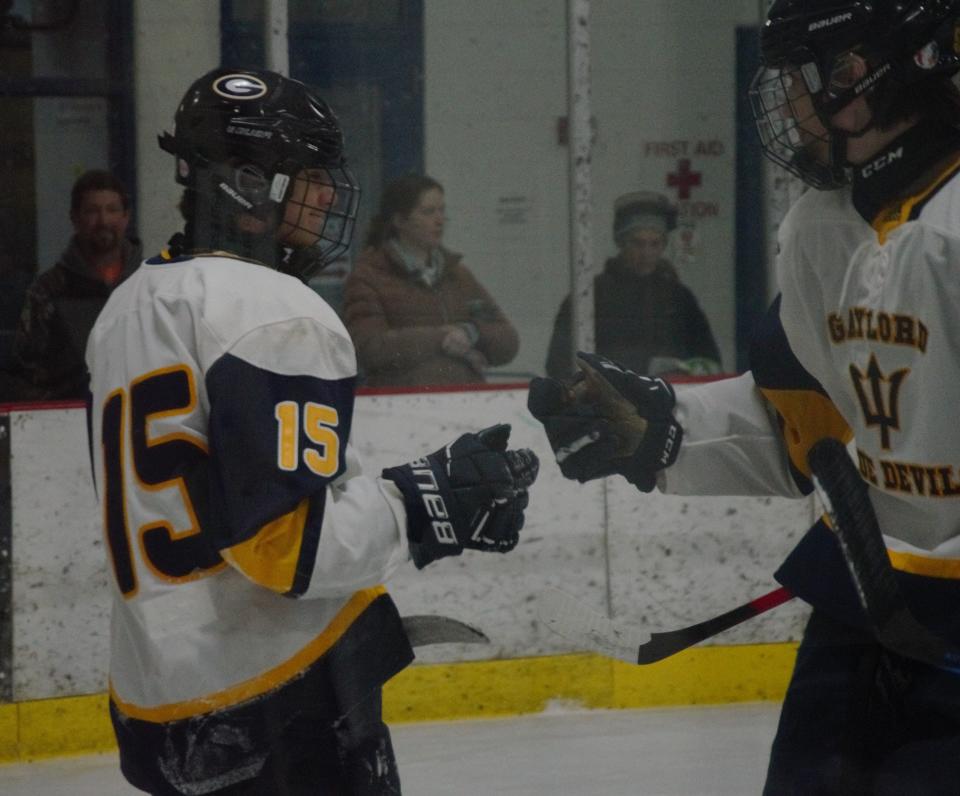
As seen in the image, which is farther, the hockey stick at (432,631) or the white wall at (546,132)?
the white wall at (546,132)

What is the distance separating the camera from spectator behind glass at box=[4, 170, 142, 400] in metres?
3.29

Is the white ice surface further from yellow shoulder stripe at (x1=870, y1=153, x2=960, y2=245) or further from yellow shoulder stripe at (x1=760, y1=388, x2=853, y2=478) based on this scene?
yellow shoulder stripe at (x1=870, y1=153, x2=960, y2=245)

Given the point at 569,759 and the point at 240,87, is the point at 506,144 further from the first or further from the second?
the point at 240,87

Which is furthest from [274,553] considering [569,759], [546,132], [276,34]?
[546,132]

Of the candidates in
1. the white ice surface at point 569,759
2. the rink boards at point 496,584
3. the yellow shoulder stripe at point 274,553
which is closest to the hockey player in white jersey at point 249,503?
the yellow shoulder stripe at point 274,553

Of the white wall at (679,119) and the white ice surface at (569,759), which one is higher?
the white wall at (679,119)

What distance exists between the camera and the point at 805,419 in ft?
6.02

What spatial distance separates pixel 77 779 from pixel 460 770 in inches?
27.3

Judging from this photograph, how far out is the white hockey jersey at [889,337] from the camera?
5.02ft

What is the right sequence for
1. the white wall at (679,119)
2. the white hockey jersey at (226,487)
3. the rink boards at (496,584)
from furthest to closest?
the white wall at (679,119) → the rink boards at (496,584) → the white hockey jersey at (226,487)

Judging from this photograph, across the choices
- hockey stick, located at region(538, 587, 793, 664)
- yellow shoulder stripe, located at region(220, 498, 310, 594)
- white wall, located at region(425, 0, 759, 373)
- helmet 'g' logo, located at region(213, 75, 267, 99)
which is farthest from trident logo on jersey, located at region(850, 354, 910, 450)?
white wall, located at region(425, 0, 759, 373)

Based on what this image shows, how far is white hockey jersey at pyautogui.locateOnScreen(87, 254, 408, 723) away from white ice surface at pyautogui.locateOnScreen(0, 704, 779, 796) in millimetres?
1368

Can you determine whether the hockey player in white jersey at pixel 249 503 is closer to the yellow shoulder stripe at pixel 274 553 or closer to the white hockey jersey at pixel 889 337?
the yellow shoulder stripe at pixel 274 553

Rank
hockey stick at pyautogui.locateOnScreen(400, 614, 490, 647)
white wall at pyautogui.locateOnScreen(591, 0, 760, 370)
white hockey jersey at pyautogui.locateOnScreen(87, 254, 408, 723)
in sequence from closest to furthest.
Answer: white hockey jersey at pyautogui.locateOnScreen(87, 254, 408, 723)
hockey stick at pyautogui.locateOnScreen(400, 614, 490, 647)
white wall at pyautogui.locateOnScreen(591, 0, 760, 370)
